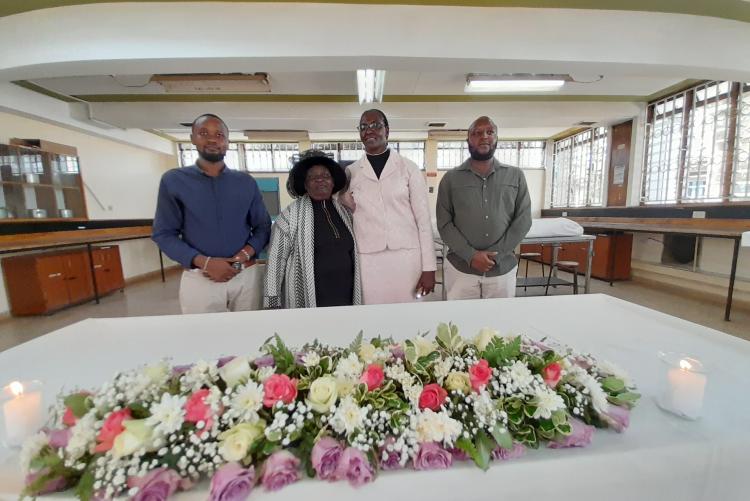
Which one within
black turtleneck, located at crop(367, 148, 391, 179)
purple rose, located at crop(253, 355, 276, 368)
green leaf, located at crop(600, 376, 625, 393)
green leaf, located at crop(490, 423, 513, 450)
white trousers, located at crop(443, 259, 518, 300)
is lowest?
white trousers, located at crop(443, 259, 518, 300)

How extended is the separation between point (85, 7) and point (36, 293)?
3306mm

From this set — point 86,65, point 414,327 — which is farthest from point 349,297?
point 86,65

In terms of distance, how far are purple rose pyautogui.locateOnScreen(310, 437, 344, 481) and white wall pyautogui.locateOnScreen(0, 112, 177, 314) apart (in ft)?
21.0

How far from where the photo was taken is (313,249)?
162 cm

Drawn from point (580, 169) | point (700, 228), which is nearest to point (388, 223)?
point (700, 228)

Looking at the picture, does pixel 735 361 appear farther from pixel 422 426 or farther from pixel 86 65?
pixel 86 65

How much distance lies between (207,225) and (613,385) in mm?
1703

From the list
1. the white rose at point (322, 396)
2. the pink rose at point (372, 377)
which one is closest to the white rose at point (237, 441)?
the white rose at point (322, 396)

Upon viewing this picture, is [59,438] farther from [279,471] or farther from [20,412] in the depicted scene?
[279,471]

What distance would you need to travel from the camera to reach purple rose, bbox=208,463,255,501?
47 centimetres

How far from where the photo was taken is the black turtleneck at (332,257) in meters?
1.64

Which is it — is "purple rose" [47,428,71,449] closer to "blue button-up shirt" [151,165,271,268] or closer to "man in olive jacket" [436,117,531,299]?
"blue button-up shirt" [151,165,271,268]

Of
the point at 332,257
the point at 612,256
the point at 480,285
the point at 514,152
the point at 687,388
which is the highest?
the point at 514,152

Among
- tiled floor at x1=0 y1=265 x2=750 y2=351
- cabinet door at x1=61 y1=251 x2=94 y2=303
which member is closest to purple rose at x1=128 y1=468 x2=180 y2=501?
tiled floor at x1=0 y1=265 x2=750 y2=351
